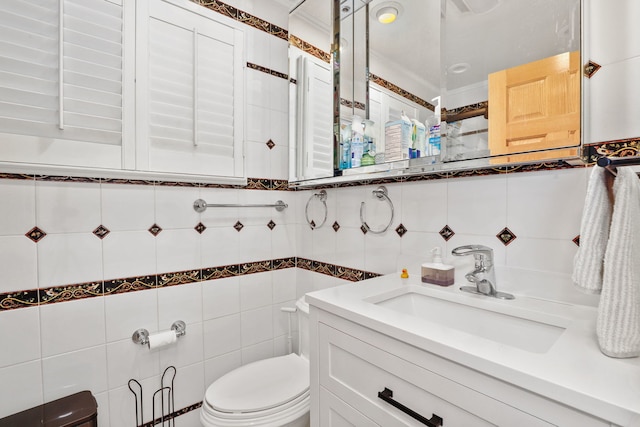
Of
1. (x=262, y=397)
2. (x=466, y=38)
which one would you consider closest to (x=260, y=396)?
(x=262, y=397)

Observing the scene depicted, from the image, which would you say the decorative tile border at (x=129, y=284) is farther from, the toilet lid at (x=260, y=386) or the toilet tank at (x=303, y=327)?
the toilet tank at (x=303, y=327)

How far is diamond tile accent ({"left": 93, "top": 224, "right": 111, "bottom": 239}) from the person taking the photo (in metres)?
1.24

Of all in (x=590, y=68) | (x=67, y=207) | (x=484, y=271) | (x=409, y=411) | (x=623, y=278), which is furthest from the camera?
(x=67, y=207)

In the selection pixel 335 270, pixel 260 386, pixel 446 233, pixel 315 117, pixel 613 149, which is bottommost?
pixel 260 386

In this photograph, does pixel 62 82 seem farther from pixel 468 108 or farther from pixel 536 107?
pixel 536 107

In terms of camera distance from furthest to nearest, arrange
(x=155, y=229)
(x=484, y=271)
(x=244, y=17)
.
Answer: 1. (x=244, y=17)
2. (x=155, y=229)
3. (x=484, y=271)

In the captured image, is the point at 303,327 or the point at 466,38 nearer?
the point at 466,38

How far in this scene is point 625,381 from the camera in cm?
48

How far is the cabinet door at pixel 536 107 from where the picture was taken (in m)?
0.79

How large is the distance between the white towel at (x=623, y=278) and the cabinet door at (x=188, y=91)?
1.49 metres

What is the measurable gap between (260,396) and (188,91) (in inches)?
56.9

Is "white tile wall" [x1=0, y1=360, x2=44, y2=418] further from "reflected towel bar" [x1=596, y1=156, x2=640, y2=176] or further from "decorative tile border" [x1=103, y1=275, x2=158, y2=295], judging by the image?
"reflected towel bar" [x1=596, y1=156, x2=640, y2=176]

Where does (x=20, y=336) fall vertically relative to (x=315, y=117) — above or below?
below

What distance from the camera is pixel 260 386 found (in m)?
1.31
